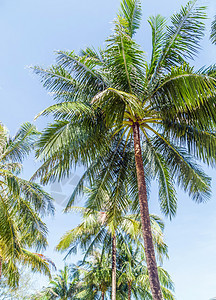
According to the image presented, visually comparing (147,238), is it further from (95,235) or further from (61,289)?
(61,289)

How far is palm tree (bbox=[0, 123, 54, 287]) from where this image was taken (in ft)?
28.8

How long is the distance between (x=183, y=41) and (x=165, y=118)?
6.68 ft

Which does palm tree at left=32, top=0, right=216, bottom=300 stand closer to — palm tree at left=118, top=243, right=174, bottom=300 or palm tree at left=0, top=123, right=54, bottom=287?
palm tree at left=0, top=123, right=54, bottom=287

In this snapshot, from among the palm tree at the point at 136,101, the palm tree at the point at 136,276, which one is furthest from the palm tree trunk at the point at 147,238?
the palm tree at the point at 136,276

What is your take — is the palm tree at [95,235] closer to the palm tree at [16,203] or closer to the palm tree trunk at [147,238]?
the palm tree at [16,203]

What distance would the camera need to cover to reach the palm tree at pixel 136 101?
655 cm

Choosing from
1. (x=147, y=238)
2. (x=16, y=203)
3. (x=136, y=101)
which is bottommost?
(x=147, y=238)

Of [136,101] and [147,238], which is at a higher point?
[136,101]

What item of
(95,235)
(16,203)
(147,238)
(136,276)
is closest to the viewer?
(147,238)

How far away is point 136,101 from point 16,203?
5.18 metres

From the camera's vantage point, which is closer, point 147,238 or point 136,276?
point 147,238

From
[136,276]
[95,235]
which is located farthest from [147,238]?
[136,276]

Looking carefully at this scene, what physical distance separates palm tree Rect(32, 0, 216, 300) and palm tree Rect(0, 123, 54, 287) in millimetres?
1988

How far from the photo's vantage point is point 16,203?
9.04 m
